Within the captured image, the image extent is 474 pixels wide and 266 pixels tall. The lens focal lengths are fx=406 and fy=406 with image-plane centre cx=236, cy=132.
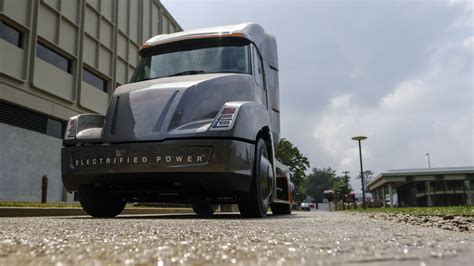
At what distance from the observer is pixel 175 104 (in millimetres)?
4488

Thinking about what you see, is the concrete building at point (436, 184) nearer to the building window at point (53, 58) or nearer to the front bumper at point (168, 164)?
the building window at point (53, 58)

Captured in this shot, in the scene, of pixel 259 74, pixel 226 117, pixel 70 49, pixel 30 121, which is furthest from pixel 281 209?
pixel 70 49

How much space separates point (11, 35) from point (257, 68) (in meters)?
15.4

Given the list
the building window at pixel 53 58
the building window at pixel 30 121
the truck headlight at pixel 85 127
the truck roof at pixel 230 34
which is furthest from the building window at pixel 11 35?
the truck headlight at pixel 85 127

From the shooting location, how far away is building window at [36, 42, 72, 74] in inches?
747

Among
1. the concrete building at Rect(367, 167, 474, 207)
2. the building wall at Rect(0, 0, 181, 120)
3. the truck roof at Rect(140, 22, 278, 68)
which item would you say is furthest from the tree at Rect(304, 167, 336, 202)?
the truck roof at Rect(140, 22, 278, 68)

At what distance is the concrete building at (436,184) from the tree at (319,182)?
304ft

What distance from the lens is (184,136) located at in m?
4.27

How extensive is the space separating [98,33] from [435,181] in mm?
41250

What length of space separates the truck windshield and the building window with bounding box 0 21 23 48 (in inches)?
551

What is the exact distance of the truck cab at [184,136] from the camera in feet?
14.1

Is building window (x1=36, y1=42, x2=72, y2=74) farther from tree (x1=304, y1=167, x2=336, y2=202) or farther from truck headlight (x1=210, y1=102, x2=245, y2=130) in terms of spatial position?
tree (x1=304, y1=167, x2=336, y2=202)

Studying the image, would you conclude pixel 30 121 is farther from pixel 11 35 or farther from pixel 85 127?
pixel 85 127

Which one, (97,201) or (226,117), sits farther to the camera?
(97,201)
